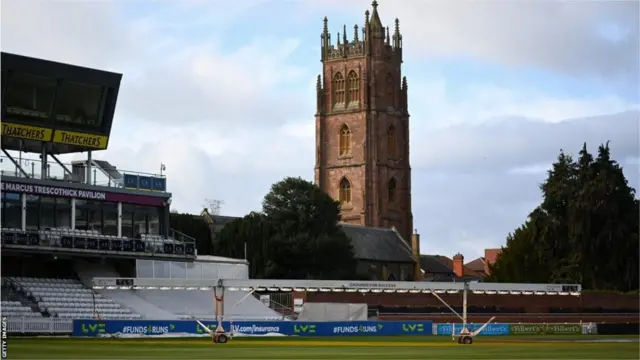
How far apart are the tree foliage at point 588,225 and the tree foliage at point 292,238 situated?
77.8ft

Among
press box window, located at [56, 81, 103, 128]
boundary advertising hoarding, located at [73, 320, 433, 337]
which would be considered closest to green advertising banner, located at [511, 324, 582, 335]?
boundary advertising hoarding, located at [73, 320, 433, 337]

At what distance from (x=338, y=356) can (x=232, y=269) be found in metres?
48.4

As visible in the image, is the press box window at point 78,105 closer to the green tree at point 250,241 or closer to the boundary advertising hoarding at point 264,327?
the boundary advertising hoarding at point 264,327

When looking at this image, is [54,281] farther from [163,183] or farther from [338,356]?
[338,356]

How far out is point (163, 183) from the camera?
290 ft

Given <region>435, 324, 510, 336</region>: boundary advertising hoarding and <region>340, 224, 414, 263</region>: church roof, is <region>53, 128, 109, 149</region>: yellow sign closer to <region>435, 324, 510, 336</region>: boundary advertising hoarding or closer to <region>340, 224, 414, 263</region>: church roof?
<region>435, 324, 510, 336</region>: boundary advertising hoarding

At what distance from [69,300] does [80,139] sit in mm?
11742

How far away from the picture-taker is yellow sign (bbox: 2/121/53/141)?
78.9 m

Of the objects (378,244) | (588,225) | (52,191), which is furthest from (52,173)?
(378,244)

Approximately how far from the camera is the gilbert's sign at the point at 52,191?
78.9 meters

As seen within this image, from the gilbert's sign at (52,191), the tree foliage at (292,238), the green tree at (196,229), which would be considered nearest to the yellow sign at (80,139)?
the gilbert's sign at (52,191)

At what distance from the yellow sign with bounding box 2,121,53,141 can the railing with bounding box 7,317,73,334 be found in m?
14.4

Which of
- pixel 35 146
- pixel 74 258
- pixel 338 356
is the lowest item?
pixel 338 356

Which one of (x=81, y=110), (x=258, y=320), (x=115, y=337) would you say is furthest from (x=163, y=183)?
(x=115, y=337)
